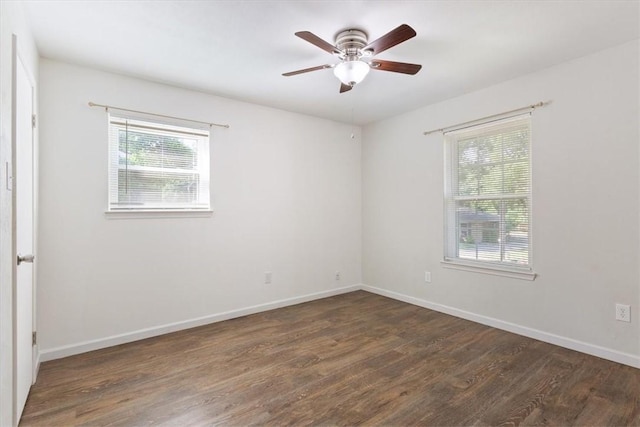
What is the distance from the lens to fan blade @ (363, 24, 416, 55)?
1.84 meters

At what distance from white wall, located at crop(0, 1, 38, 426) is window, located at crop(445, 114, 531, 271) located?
12.2 ft

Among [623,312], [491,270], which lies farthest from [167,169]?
[623,312]

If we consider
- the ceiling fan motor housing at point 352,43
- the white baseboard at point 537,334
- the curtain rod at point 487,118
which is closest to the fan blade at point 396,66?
the ceiling fan motor housing at point 352,43

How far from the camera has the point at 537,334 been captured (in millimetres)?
2990

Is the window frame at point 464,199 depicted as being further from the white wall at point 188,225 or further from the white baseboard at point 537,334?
the white wall at point 188,225

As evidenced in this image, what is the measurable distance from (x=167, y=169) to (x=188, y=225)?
60cm

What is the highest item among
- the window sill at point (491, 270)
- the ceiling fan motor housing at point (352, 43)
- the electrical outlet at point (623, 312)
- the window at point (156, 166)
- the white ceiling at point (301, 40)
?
the white ceiling at point (301, 40)

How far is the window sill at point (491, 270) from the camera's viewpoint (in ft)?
10.1

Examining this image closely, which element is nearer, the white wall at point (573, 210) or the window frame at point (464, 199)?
the white wall at point (573, 210)

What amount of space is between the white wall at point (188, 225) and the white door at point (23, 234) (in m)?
0.52

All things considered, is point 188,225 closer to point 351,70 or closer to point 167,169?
point 167,169

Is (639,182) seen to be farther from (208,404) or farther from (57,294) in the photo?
(57,294)

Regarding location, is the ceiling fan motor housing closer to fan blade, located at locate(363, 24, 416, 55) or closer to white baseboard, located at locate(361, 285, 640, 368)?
fan blade, located at locate(363, 24, 416, 55)

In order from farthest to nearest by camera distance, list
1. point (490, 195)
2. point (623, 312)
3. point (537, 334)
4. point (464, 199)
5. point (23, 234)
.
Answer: point (464, 199)
point (490, 195)
point (537, 334)
point (623, 312)
point (23, 234)
